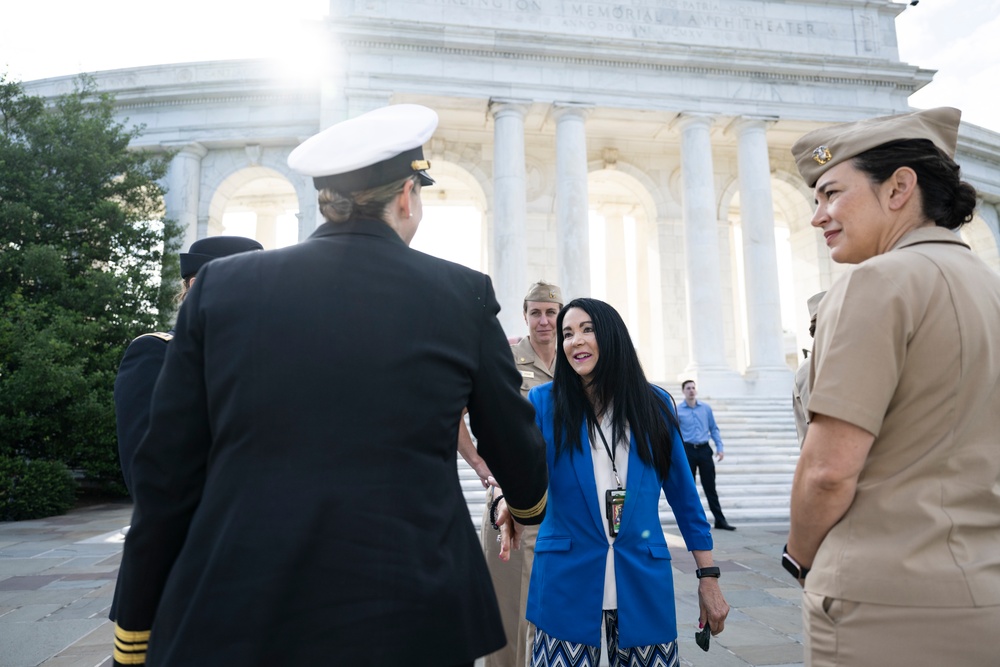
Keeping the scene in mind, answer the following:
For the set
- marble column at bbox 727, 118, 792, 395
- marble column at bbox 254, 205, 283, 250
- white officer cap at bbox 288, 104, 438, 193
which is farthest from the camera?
marble column at bbox 254, 205, 283, 250

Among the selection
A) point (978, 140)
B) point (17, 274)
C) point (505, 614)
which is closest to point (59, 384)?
point (17, 274)

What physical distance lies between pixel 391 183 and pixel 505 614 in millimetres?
3117

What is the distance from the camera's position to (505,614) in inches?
166

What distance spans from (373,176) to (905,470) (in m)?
1.62

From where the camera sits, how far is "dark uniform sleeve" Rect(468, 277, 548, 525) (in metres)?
1.96

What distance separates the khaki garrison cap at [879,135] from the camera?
6.55ft

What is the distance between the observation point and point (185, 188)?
21719 mm

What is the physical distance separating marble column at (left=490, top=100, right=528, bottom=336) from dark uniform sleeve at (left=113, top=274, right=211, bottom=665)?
17.5 metres

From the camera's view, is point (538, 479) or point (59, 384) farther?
point (59, 384)

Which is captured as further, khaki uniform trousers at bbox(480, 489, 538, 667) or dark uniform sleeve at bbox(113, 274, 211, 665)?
khaki uniform trousers at bbox(480, 489, 538, 667)

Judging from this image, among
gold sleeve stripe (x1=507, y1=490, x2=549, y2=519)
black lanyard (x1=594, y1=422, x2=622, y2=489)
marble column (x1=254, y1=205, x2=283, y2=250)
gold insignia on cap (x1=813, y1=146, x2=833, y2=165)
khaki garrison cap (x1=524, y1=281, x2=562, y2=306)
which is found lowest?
gold sleeve stripe (x1=507, y1=490, x2=549, y2=519)

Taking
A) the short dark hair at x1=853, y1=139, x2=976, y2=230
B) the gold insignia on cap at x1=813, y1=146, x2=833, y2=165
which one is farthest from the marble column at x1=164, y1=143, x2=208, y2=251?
the short dark hair at x1=853, y1=139, x2=976, y2=230

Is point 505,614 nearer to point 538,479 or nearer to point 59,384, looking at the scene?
point 538,479

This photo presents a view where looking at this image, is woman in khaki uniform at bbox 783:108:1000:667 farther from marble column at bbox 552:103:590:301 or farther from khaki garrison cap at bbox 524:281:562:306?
marble column at bbox 552:103:590:301
